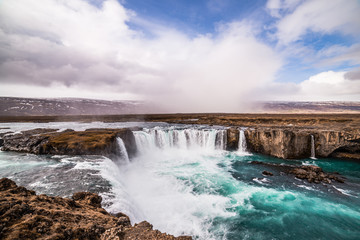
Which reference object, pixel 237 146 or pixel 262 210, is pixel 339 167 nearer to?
pixel 237 146

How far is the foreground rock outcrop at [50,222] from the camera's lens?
3678mm

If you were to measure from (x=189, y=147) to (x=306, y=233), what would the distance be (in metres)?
19.5

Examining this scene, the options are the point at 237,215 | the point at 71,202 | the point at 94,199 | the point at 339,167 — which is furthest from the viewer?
the point at 339,167

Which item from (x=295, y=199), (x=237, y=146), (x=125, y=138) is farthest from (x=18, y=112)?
(x=295, y=199)

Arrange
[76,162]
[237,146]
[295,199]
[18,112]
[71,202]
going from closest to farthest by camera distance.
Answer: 1. [71,202]
2. [295,199]
3. [76,162]
4. [237,146]
5. [18,112]

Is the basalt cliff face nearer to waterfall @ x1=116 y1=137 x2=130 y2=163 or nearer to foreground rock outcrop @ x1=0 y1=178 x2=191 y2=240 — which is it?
waterfall @ x1=116 y1=137 x2=130 y2=163

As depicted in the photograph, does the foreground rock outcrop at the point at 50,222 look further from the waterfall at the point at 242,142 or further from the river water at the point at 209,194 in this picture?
the waterfall at the point at 242,142

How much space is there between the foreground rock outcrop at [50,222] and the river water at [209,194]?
9.94 ft

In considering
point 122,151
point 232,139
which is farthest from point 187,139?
point 122,151

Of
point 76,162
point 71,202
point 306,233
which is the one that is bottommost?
point 306,233

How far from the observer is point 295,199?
41.1 ft

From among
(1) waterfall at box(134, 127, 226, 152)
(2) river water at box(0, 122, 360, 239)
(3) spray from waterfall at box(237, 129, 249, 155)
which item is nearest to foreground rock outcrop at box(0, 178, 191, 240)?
(2) river water at box(0, 122, 360, 239)

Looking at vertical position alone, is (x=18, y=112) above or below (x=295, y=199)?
above

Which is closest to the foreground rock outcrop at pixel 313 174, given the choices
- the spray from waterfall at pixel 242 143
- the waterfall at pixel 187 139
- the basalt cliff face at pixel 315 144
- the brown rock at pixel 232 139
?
the basalt cliff face at pixel 315 144
